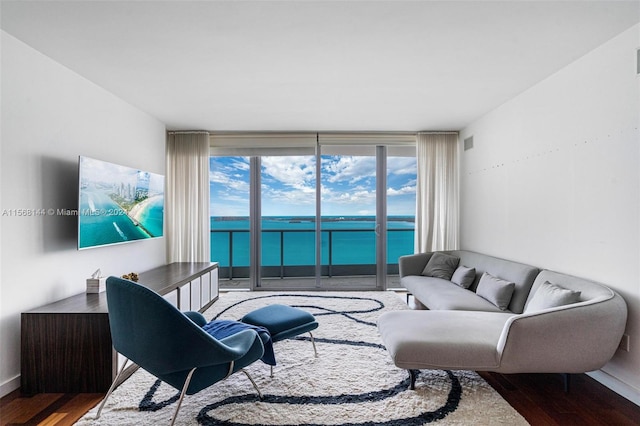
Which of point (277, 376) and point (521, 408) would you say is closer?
point (521, 408)

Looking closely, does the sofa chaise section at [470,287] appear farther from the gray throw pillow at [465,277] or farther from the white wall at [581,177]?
the white wall at [581,177]

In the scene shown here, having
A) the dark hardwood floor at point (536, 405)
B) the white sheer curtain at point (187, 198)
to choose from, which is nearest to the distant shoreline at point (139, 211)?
the white sheer curtain at point (187, 198)

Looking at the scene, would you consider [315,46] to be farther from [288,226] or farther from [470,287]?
[288,226]

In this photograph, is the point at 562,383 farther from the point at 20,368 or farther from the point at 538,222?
the point at 20,368

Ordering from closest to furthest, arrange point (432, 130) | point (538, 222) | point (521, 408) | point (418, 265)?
point (521, 408) → point (538, 222) → point (418, 265) → point (432, 130)

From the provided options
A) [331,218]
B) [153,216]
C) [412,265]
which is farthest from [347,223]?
[153,216]

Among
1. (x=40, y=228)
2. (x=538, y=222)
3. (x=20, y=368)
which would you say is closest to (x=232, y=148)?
(x=40, y=228)

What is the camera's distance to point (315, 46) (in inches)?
99.8

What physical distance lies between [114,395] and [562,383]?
3076 mm

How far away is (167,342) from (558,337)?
7.55 ft

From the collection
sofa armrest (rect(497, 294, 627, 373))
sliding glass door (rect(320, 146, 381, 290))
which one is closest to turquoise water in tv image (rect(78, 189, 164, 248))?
sliding glass door (rect(320, 146, 381, 290))

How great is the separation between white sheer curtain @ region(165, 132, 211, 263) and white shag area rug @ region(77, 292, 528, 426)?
2473mm

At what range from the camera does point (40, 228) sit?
8.61 feet

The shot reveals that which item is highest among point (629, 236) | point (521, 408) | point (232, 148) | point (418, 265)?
point (232, 148)
